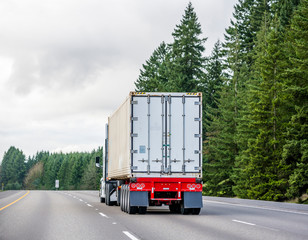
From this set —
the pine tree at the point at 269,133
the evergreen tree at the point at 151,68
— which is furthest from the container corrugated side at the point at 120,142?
the evergreen tree at the point at 151,68

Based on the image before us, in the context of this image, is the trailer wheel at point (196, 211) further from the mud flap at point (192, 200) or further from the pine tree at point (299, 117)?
the pine tree at point (299, 117)

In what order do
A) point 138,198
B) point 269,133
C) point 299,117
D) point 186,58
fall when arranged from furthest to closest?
1. point 186,58
2. point 269,133
3. point 299,117
4. point 138,198

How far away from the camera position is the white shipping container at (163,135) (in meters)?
18.5

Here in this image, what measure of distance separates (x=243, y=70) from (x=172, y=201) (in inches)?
1574

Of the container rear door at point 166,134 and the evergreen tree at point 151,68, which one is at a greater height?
the evergreen tree at point 151,68

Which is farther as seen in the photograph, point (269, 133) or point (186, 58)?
point (186, 58)

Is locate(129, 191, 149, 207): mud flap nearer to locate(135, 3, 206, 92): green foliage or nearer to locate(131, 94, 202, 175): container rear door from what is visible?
locate(131, 94, 202, 175): container rear door

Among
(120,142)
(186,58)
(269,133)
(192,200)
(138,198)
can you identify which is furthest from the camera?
(186,58)

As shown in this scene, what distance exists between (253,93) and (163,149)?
22803 millimetres

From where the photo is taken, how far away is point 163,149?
18.6m

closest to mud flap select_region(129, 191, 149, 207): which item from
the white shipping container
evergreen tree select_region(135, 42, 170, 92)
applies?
the white shipping container

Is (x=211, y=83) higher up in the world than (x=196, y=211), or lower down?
higher up

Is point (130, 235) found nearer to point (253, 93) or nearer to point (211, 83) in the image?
point (253, 93)

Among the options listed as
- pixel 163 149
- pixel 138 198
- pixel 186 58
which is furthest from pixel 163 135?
pixel 186 58
